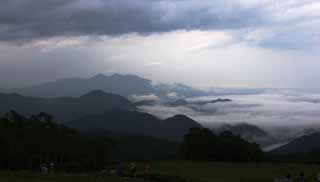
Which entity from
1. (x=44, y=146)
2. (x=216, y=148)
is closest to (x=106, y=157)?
(x=44, y=146)

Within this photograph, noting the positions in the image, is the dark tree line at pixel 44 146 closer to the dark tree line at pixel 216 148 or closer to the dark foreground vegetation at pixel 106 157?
the dark foreground vegetation at pixel 106 157

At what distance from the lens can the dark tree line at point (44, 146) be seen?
78.3 metres

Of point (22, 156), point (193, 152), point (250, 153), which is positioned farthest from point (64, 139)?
point (250, 153)

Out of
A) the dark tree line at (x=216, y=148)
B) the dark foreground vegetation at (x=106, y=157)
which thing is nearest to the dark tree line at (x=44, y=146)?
the dark foreground vegetation at (x=106, y=157)

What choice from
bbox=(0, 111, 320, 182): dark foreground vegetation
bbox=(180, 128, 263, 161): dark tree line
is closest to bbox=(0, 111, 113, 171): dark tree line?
Result: bbox=(0, 111, 320, 182): dark foreground vegetation

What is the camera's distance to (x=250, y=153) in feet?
358

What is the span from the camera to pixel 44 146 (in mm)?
87312

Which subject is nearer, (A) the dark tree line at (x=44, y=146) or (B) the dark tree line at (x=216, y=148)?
(A) the dark tree line at (x=44, y=146)

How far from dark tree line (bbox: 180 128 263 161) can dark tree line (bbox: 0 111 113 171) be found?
22454 millimetres

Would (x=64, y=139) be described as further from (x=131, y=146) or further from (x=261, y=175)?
(x=131, y=146)

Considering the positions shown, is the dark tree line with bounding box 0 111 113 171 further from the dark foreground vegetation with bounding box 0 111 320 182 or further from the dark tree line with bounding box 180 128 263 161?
the dark tree line with bounding box 180 128 263 161

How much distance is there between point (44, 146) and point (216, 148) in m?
37.1

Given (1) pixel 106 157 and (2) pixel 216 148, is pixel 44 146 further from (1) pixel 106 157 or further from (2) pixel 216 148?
(2) pixel 216 148

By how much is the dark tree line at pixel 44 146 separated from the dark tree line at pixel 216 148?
22454 mm
